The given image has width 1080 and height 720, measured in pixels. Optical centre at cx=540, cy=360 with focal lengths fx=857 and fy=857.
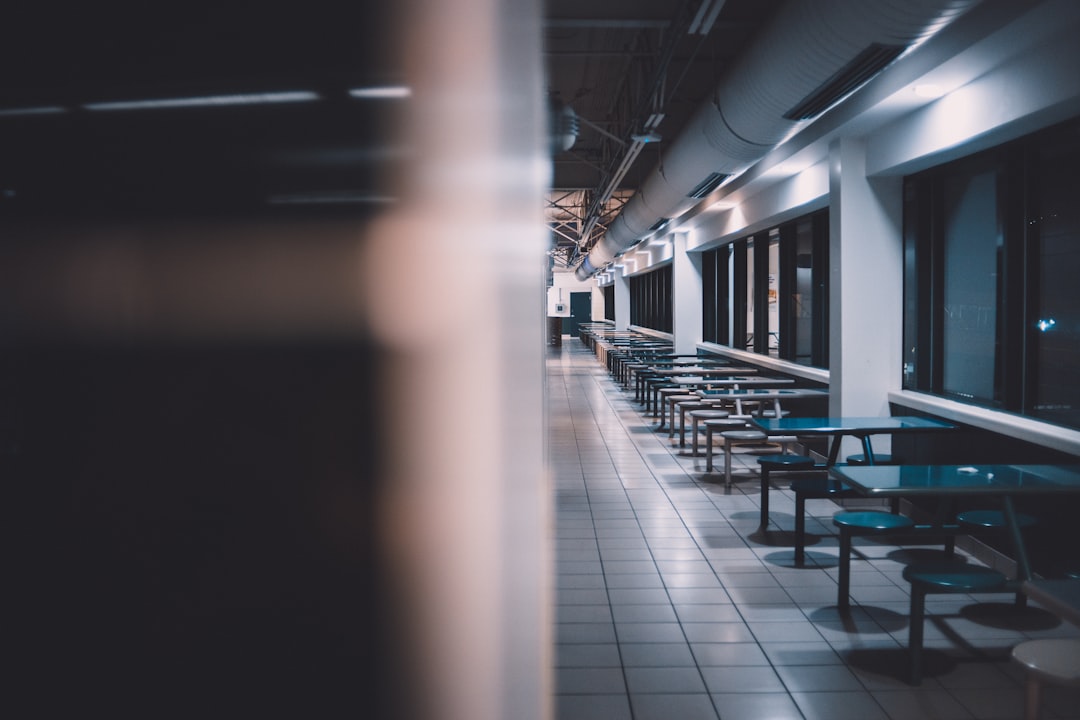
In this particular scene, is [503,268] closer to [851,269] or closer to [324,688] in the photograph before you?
[324,688]

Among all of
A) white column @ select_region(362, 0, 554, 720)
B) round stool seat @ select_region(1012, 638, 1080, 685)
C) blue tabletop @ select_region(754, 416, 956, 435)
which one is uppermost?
white column @ select_region(362, 0, 554, 720)

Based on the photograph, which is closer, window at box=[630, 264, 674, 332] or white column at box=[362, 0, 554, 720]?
white column at box=[362, 0, 554, 720]

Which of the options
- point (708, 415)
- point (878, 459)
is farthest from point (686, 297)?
point (878, 459)

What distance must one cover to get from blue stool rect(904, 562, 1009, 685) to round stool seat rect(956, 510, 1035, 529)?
695 mm

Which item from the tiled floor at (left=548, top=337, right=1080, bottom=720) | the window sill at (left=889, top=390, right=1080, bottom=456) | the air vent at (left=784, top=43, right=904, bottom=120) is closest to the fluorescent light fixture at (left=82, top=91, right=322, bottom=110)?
the tiled floor at (left=548, top=337, right=1080, bottom=720)

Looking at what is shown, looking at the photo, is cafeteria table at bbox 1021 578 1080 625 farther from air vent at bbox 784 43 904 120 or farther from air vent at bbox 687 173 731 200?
air vent at bbox 687 173 731 200

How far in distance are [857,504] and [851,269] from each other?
1.87m

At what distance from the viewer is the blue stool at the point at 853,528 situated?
166 inches

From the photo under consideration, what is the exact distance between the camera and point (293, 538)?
297mm

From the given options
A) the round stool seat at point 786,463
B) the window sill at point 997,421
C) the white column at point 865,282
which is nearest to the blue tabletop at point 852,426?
the window sill at point 997,421

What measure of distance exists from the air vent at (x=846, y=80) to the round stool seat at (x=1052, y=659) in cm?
224

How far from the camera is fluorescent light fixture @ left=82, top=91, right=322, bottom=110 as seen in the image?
0.26 metres

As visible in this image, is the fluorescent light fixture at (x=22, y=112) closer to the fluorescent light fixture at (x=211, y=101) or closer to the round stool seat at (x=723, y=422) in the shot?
the fluorescent light fixture at (x=211, y=101)

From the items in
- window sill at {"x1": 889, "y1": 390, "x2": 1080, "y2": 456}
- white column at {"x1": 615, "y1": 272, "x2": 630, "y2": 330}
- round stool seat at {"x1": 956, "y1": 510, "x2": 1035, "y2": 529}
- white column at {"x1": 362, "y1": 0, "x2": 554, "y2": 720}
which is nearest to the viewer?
white column at {"x1": 362, "y1": 0, "x2": 554, "y2": 720}
